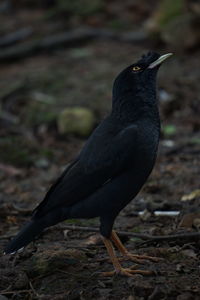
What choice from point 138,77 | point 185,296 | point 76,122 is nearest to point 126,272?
point 185,296

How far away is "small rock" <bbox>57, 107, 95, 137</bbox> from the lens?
917 cm

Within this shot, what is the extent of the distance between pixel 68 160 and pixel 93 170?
3.73m

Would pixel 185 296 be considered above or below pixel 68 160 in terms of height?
above

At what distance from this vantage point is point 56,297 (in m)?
4.31

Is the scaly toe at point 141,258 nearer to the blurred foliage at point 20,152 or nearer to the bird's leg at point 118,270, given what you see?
the bird's leg at point 118,270

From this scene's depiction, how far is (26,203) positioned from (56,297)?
2679 mm

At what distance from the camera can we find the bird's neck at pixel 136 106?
4.86m

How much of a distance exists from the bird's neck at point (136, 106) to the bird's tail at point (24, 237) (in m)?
0.99

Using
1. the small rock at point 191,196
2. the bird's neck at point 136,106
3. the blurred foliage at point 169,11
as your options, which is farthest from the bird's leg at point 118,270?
the blurred foliage at point 169,11

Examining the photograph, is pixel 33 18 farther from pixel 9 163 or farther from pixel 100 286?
pixel 100 286

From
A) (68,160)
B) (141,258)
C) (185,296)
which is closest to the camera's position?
(185,296)

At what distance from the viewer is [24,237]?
15.5 ft

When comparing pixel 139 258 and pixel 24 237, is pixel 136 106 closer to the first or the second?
pixel 139 258

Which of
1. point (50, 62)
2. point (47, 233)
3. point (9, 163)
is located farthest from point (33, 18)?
point (47, 233)
